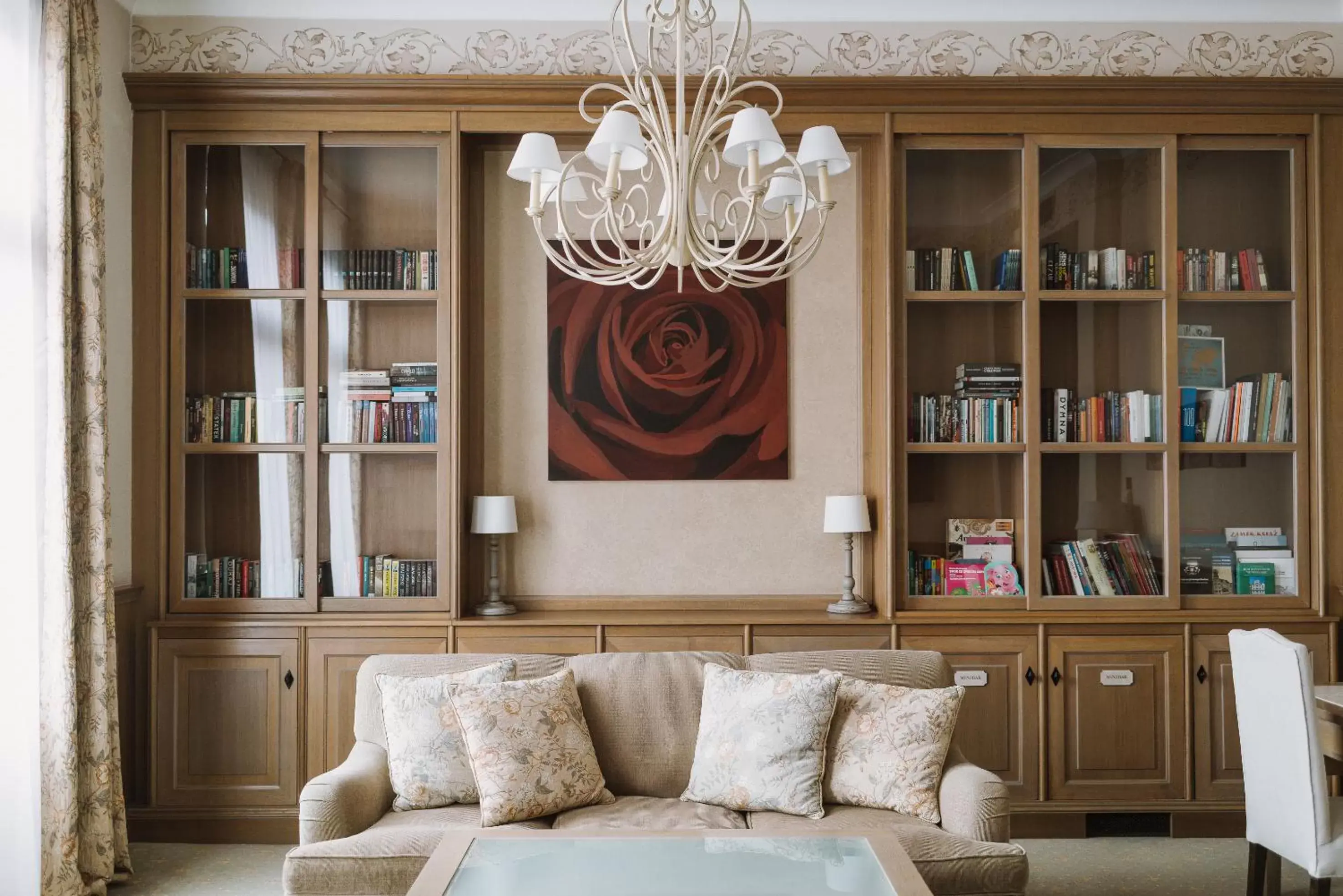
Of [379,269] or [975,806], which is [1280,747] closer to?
[975,806]

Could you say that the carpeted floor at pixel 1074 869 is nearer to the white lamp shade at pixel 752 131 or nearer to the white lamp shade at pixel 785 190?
the white lamp shade at pixel 785 190

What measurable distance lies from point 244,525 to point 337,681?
683mm

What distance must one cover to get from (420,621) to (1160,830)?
2.80m

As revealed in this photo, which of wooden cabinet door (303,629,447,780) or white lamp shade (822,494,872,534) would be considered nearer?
wooden cabinet door (303,629,447,780)

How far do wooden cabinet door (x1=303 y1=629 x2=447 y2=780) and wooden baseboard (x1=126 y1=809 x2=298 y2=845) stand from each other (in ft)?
0.68

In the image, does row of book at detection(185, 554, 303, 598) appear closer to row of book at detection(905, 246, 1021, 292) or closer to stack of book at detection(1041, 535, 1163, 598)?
row of book at detection(905, 246, 1021, 292)

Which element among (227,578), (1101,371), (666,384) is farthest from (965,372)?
(227,578)

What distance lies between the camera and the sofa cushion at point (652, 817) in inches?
104

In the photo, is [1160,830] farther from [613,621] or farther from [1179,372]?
[613,621]

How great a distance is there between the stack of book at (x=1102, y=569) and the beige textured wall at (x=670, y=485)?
2.57 ft

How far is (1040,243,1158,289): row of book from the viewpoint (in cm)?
385

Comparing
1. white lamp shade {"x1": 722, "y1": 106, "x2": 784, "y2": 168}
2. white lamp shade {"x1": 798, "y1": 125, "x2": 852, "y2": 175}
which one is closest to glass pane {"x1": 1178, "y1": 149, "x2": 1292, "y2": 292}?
white lamp shade {"x1": 798, "y1": 125, "x2": 852, "y2": 175}

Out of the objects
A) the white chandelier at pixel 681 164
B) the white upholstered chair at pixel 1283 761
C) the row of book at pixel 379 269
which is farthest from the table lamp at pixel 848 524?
the row of book at pixel 379 269

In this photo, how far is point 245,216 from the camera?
3844 mm
